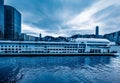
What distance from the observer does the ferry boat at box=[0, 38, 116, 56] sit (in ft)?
136

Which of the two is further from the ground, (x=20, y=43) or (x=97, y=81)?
(x=20, y=43)

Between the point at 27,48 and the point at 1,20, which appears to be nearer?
the point at 27,48

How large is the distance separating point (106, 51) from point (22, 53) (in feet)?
109

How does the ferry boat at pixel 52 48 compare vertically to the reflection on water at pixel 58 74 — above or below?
above

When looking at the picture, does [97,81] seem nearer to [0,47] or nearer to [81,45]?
[81,45]

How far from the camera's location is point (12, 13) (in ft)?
259

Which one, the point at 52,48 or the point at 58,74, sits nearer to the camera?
the point at 58,74

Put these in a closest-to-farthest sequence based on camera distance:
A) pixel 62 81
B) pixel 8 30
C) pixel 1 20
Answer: pixel 62 81 → pixel 1 20 → pixel 8 30

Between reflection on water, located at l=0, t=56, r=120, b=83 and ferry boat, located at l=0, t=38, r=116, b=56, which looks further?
ferry boat, located at l=0, t=38, r=116, b=56

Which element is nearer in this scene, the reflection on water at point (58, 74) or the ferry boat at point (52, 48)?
the reflection on water at point (58, 74)

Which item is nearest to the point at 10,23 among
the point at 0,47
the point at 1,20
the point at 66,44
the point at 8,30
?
the point at 8,30

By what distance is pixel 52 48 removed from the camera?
144 ft

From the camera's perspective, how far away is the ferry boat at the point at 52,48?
136 feet

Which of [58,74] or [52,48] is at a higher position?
[52,48]
